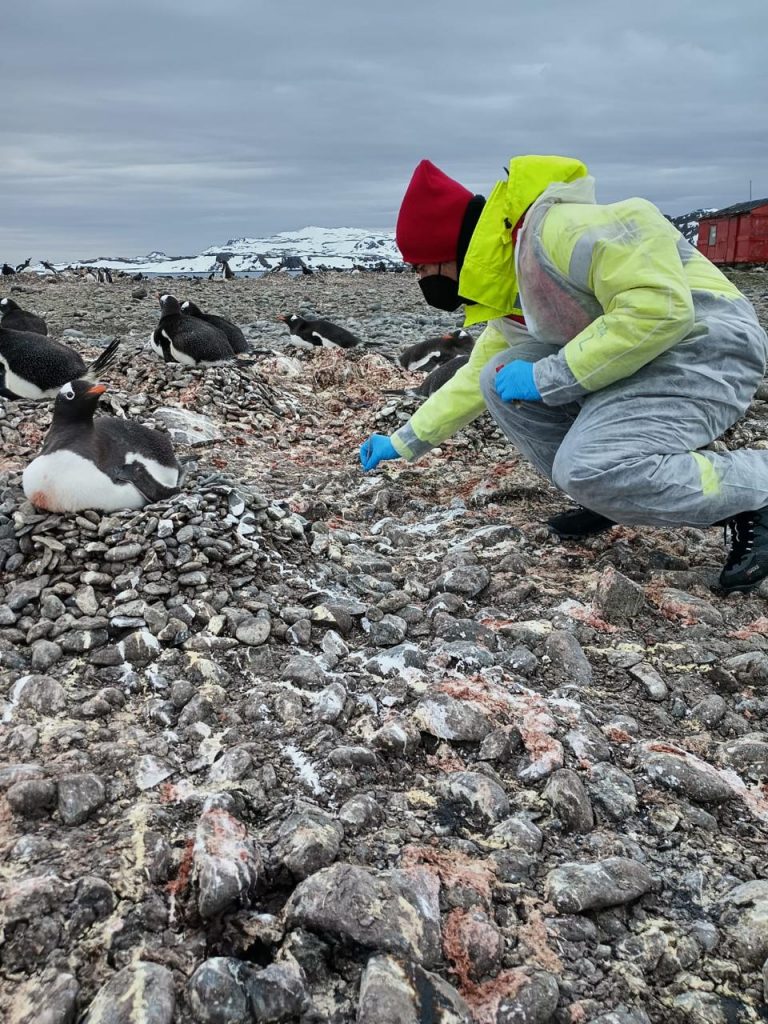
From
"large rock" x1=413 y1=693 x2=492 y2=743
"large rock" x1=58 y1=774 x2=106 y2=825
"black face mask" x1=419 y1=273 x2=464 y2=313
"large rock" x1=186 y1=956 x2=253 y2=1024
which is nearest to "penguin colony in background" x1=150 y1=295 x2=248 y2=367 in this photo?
"black face mask" x1=419 y1=273 x2=464 y2=313

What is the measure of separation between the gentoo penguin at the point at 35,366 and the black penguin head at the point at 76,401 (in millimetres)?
2773

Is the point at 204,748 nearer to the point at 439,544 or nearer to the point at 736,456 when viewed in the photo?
the point at 439,544

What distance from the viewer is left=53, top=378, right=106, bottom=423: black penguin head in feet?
11.1

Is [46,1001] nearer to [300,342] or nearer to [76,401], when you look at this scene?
[76,401]

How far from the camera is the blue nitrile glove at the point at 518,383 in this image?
2.78 metres

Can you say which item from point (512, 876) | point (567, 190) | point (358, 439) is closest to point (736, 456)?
point (567, 190)

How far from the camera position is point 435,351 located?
23.0 ft

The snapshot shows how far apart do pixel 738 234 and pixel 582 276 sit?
20.9 meters

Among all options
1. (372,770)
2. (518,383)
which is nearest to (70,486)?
(518,383)

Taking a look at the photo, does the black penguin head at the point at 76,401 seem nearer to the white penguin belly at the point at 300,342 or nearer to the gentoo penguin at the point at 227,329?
the gentoo penguin at the point at 227,329

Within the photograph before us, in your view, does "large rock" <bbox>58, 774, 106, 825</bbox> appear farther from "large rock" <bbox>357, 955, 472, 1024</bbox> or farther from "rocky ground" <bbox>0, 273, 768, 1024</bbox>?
"large rock" <bbox>357, 955, 472, 1024</bbox>

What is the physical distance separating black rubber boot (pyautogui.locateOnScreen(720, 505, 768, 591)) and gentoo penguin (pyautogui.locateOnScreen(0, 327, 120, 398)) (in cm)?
470

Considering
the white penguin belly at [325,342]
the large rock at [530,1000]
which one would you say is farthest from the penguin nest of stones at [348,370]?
the large rock at [530,1000]

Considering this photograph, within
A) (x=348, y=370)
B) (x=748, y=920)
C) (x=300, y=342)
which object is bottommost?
(x=748, y=920)
